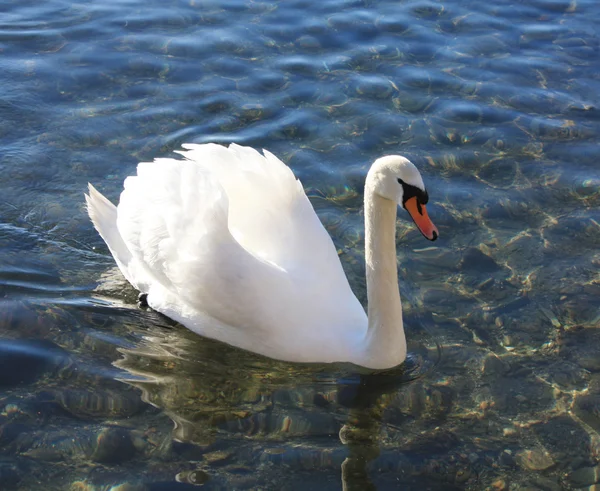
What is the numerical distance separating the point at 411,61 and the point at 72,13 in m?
4.53

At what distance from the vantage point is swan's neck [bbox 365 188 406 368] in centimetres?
564

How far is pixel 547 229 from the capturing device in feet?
25.4

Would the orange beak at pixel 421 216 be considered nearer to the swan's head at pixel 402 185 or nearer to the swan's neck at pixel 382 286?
the swan's head at pixel 402 185

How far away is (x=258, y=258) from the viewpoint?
20.6ft

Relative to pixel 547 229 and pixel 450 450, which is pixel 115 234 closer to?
pixel 450 450

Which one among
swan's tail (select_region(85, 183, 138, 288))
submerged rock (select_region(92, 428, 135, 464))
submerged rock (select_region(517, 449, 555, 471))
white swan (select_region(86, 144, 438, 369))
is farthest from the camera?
swan's tail (select_region(85, 183, 138, 288))

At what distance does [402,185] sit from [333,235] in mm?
2345

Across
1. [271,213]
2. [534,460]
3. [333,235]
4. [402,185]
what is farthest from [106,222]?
[534,460]

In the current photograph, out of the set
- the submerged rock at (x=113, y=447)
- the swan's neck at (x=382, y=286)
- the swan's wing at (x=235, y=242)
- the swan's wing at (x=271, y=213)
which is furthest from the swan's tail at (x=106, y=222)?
the swan's neck at (x=382, y=286)

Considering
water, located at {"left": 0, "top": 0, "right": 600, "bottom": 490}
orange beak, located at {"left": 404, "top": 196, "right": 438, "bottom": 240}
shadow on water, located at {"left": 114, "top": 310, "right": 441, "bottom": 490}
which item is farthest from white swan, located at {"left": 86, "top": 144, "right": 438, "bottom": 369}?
water, located at {"left": 0, "top": 0, "right": 600, "bottom": 490}

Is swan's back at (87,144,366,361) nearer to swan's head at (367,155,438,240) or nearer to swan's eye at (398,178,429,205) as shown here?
swan's head at (367,155,438,240)

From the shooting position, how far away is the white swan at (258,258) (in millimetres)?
5852

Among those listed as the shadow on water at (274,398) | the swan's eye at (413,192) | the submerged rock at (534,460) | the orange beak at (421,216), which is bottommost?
the submerged rock at (534,460)

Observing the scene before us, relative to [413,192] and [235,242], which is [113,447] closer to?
[235,242]
